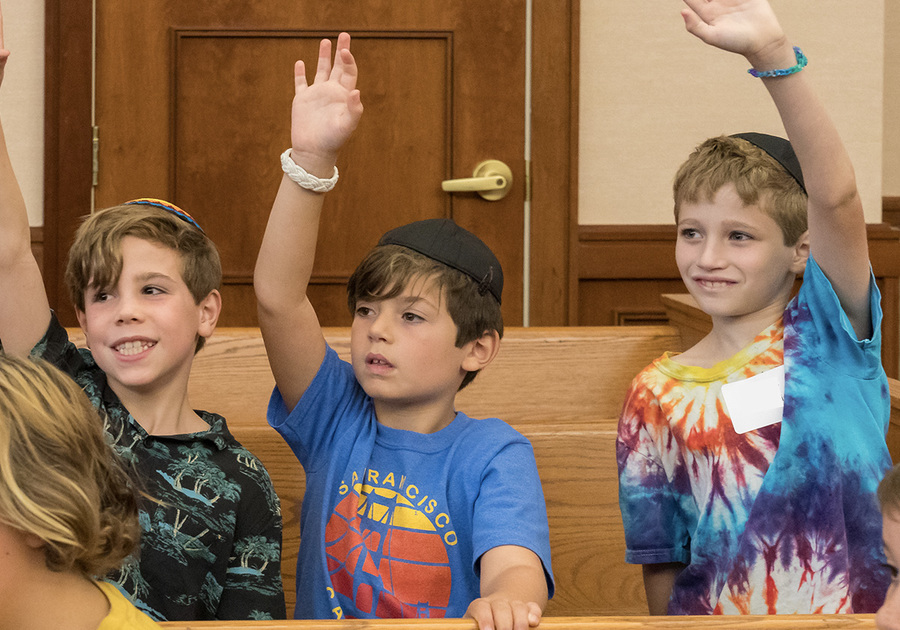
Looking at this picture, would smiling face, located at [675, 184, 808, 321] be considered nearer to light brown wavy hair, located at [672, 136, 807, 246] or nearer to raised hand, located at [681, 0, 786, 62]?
light brown wavy hair, located at [672, 136, 807, 246]

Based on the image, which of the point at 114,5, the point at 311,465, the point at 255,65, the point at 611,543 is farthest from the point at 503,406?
the point at 114,5

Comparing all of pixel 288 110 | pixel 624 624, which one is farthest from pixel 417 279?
pixel 288 110

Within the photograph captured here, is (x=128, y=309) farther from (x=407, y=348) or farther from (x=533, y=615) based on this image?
(x=533, y=615)

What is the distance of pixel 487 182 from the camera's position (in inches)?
136

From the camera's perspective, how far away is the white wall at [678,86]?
3.49 metres

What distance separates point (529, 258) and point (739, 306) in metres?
2.01

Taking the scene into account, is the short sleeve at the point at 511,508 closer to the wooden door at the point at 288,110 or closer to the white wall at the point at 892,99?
the wooden door at the point at 288,110

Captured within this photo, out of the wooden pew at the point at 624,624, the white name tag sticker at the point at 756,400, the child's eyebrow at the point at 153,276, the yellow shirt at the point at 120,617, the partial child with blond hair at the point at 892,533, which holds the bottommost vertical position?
the wooden pew at the point at 624,624

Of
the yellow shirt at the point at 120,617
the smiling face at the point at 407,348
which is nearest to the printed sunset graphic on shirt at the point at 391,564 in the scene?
the smiling face at the point at 407,348

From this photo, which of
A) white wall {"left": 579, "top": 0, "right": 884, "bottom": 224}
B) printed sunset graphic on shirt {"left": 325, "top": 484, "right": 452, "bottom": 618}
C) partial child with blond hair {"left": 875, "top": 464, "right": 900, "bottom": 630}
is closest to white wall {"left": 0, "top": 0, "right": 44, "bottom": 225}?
white wall {"left": 579, "top": 0, "right": 884, "bottom": 224}

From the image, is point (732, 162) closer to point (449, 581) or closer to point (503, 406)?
point (449, 581)

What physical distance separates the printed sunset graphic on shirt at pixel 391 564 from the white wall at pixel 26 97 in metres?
2.33

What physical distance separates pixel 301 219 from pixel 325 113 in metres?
0.16

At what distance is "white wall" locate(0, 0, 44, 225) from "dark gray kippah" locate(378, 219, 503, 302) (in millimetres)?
2188
